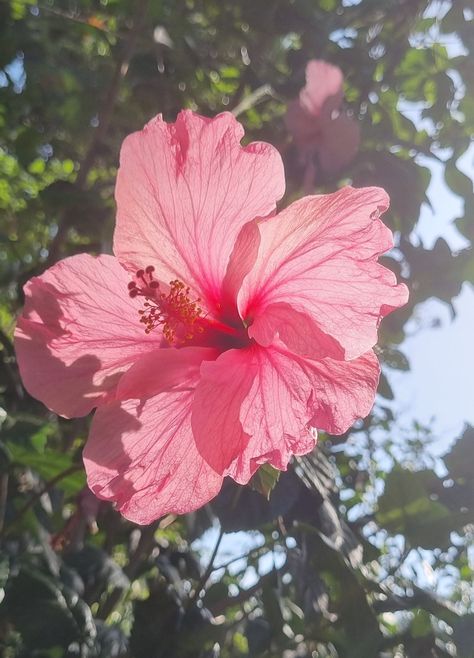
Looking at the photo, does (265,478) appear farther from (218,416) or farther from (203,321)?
(203,321)

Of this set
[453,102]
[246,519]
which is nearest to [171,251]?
[246,519]

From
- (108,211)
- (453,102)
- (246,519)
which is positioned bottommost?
(453,102)

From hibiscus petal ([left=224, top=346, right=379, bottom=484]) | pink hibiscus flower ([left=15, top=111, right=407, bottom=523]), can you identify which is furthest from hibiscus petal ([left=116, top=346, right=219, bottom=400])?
hibiscus petal ([left=224, top=346, right=379, bottom=484])

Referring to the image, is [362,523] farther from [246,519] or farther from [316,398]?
[316,398]

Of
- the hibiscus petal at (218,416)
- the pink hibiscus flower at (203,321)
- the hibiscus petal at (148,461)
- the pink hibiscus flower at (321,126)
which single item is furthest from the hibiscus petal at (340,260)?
the pink hibiscus flower at (321,126)

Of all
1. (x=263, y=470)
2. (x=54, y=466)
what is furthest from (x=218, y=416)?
(x=54, y=466)

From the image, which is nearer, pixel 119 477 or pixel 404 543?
pixel 119 477

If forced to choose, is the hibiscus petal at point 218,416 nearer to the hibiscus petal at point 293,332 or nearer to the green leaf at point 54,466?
the hibiscus petal at point 293,332
